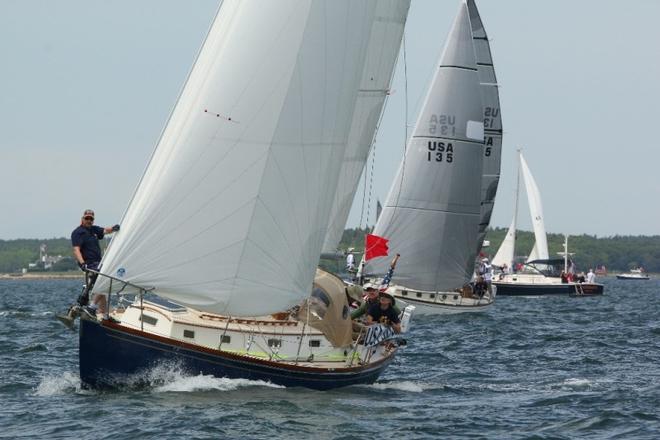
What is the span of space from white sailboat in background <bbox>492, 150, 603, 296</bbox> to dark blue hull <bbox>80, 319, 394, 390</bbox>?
5570cm

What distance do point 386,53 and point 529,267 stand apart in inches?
2685

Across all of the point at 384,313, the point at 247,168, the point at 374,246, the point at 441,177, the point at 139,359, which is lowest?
the point at 139,359

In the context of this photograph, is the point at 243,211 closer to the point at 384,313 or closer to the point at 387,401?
the point at 387,401

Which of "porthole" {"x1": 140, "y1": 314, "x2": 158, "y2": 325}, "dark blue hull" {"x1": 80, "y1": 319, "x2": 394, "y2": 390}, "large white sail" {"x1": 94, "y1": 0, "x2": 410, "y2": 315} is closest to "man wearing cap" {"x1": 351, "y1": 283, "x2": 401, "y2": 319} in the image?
"large white sail" {"x1": 94, "y1": 0, "x2": 410, "y2": 315}

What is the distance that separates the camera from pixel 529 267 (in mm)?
92812

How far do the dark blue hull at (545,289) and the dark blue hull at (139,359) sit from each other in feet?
182

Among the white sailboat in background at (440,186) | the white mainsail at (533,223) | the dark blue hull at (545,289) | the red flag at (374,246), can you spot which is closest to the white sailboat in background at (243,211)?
the red flag at (374,246)

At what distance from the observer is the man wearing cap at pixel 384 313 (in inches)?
890

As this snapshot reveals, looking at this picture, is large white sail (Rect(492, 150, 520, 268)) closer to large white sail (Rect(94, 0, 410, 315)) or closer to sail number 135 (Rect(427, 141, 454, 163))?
sail number 135 (Rect(427, 141, 454, 163))

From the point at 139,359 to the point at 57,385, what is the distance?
2.09 metres

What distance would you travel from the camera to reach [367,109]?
25.8m

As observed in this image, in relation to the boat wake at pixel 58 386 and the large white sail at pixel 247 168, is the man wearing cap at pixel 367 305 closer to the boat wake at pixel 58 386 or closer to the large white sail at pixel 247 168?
the large white sail at pixel 247 168

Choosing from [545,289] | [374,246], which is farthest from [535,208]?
[374,246]

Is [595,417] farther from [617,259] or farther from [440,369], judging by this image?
[617,259]
